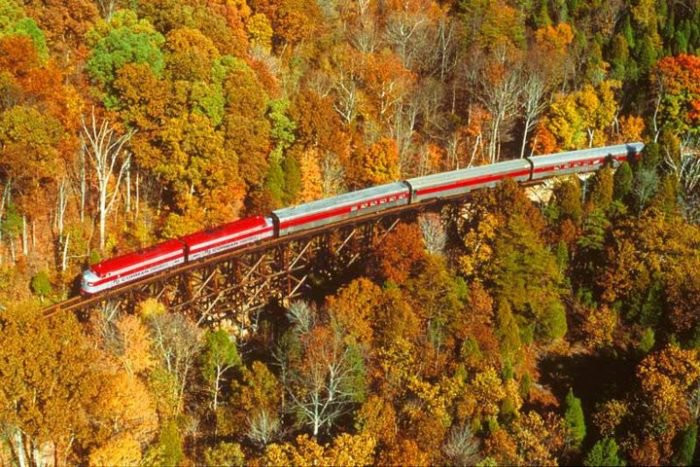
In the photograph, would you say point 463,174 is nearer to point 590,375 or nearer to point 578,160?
point 578,160

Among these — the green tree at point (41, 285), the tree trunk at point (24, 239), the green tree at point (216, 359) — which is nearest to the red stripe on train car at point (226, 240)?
the green tree at point (216, 359)

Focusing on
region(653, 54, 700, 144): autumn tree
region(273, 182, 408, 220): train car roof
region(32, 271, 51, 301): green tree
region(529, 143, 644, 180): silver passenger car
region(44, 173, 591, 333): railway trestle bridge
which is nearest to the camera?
region(44, 173, 591, 333): railway trestle bridge

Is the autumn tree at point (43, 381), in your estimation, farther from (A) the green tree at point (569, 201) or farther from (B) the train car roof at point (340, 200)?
(A) the green tree at point (569, 201)

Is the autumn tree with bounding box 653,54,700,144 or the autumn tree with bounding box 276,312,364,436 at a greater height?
the autumn tree with bounding box 653,54,700,144

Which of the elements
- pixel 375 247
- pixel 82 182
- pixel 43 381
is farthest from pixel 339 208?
pixel 43 381

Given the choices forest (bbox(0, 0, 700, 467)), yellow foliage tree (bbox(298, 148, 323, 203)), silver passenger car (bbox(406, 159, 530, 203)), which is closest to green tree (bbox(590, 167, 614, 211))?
forest (bbox(0, 0, 700, 467))

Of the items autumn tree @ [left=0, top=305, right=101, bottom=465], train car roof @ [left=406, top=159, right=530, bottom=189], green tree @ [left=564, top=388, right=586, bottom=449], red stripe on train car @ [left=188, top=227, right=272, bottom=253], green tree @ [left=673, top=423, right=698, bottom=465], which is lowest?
green tree @ [left=673, top=423, right=698, bottom=465]

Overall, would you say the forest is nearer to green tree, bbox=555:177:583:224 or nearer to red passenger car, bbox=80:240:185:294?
green tree, bbox=555:177:583:224

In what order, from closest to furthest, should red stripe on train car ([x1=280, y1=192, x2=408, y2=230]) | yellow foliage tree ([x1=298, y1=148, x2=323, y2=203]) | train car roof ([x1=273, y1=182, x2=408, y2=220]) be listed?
1. red stripe on train car ([x1=280, y1=192, x2=408, y2=230])
2. train car roof ([x1=273, y1=182, x2=408, y2=220])
3. yellow foliage tree ([x1=298, y1=148, x2=323, y2=203])

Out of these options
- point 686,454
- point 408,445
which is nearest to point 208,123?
point 408,445
